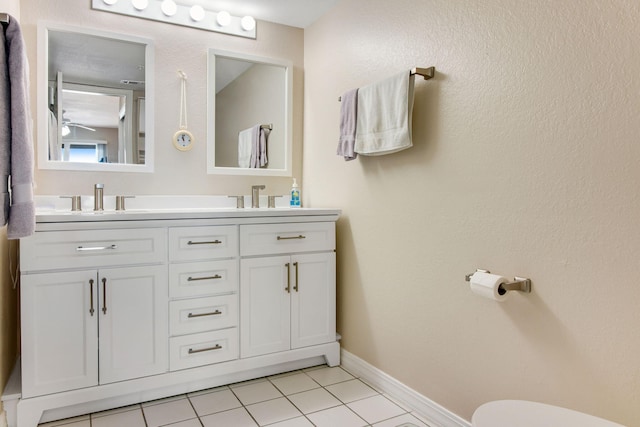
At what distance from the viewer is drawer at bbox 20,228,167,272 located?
5.80 ft

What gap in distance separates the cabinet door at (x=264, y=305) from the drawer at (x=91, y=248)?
45 cm

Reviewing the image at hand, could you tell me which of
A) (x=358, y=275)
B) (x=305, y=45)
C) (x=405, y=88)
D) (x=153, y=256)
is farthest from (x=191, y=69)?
(x=358, y=275)

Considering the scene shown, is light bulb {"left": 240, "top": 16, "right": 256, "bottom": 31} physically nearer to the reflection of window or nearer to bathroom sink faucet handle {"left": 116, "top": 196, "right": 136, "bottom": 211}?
the reflection of window

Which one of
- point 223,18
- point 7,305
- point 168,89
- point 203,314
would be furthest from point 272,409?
point 223,18

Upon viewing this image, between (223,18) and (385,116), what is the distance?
1.35m

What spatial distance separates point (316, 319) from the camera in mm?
2410

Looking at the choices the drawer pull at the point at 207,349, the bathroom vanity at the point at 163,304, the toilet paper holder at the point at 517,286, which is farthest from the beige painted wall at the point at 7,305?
the toilet paper holder at the point at 517,286

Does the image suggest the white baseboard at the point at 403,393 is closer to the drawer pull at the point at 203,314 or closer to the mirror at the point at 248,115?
the drawer pull at the point at 203,314

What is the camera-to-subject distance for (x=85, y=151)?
7.57 ft

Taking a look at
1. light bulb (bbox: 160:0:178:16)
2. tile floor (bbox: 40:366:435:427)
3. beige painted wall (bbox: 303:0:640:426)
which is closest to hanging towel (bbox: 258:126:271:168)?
beige painted wall (bbox: 303:0:640:426)

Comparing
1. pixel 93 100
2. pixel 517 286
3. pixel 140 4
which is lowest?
pixel 517 286

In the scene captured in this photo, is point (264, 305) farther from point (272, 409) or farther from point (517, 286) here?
point (517, 286)

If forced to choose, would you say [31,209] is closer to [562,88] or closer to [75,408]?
[75,408]

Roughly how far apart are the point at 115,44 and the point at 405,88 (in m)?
1.66
